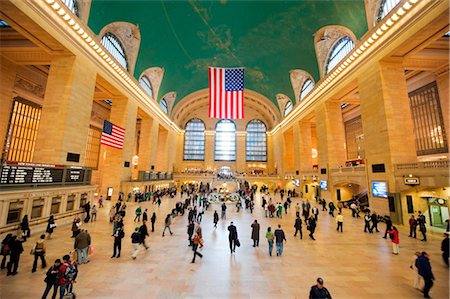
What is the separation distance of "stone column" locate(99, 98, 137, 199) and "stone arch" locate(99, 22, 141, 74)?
144 inches

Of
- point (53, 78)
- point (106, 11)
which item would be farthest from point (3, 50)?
point (106, 11)

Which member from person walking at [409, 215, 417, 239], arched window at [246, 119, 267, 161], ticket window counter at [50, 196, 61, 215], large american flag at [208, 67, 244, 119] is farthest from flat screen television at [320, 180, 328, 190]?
arched window at [246, 119, 267, 161]

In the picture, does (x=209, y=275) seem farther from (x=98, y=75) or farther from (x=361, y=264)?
(x=98, y=75)

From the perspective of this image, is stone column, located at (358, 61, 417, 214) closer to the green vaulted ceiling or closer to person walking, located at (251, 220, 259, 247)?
the green vaulted ceiling

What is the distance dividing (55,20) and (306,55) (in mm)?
20616

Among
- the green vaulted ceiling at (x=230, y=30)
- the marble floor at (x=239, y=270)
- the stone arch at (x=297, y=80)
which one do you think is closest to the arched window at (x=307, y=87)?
the stone arch at (x=297, y=80)

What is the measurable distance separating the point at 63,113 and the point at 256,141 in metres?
34.1

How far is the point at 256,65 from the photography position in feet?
84.0

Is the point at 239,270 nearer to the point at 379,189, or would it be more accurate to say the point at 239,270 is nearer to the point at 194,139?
the point at 379,189

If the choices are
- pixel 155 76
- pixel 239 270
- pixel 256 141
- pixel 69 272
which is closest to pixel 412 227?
pixel 239 270

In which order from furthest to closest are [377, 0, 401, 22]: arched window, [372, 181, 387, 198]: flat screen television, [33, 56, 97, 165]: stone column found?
1. [377, 0, 401, 22]: arched window
2. [372, 181, 387, 198]: flat screen television
3. [33, 56, 97, 165]: stone column

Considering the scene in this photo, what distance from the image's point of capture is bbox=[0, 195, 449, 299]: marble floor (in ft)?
13.8

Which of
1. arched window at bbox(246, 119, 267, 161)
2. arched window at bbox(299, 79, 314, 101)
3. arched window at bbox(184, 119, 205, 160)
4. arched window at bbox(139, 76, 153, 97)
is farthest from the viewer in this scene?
arched window at bbox(246, 119, 267, 161)

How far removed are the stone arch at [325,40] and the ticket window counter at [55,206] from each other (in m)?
22.3
